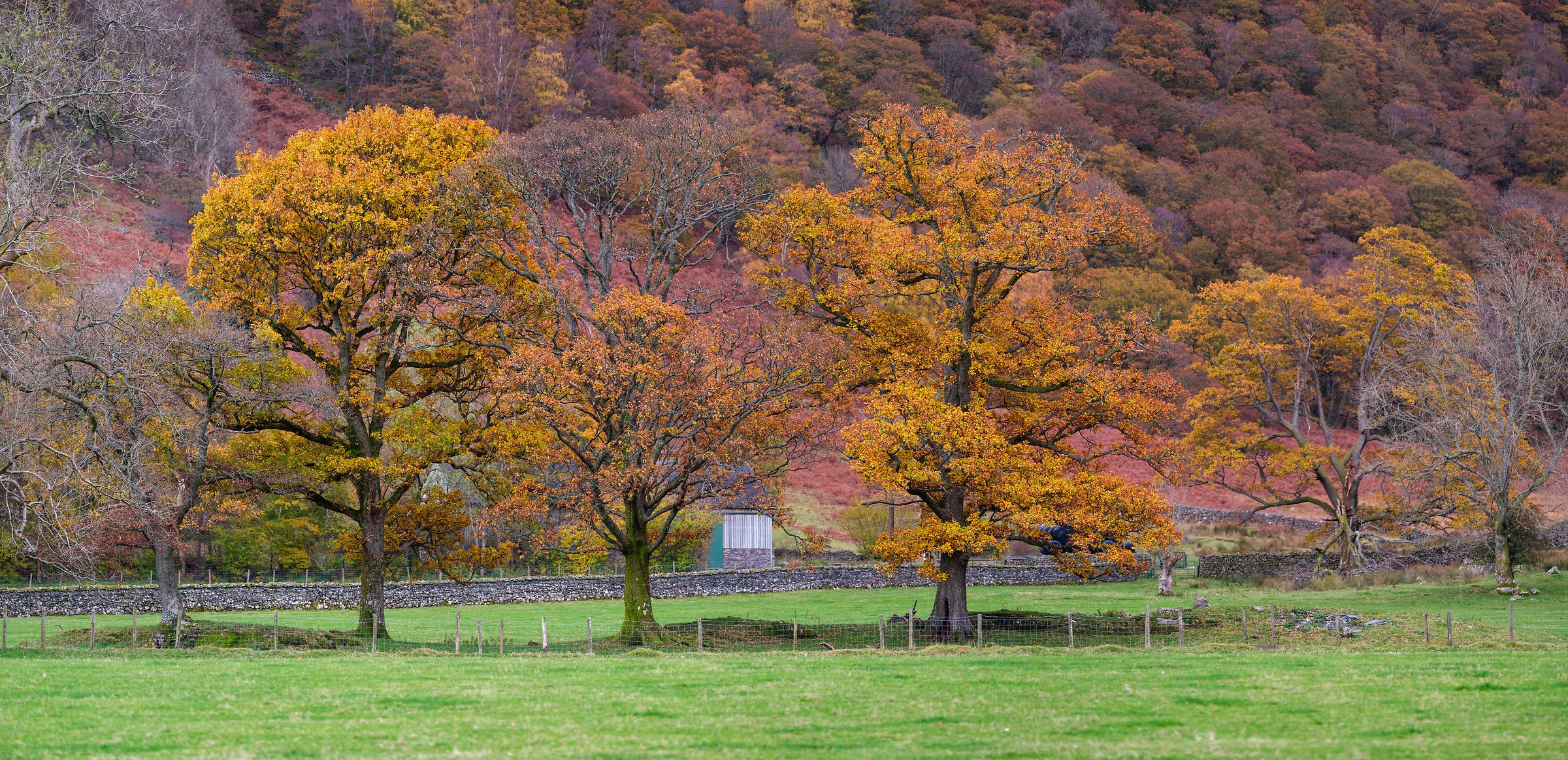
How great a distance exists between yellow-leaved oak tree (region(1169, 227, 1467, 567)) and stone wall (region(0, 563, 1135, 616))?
1093 centimetres

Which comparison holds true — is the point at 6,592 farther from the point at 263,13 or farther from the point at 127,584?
the point at 263,13

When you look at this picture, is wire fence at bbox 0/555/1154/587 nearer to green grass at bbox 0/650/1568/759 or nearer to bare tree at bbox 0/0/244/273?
green grass at bbox 0/650/1568/759

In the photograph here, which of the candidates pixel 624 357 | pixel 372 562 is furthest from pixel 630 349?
pixel 372 562

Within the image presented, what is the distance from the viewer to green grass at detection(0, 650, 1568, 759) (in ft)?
39.2

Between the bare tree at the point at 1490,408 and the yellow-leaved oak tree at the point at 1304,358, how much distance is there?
2.39 metres

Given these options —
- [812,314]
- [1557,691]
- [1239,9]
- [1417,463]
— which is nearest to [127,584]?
[812,314]

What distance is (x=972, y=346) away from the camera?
101 ft

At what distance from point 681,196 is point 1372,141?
12646 centimetres

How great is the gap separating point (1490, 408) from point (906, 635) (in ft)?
76.3

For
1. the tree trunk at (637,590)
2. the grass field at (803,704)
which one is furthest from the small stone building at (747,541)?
the grass field at (803,704)

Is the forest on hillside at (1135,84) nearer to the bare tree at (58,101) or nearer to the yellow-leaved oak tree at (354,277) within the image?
the yellow-leaved oak tree at (354,277)

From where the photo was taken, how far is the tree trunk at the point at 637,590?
29328 mm

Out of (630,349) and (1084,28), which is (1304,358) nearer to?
(630,349)

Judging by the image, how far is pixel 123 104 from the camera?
23.5 meters
